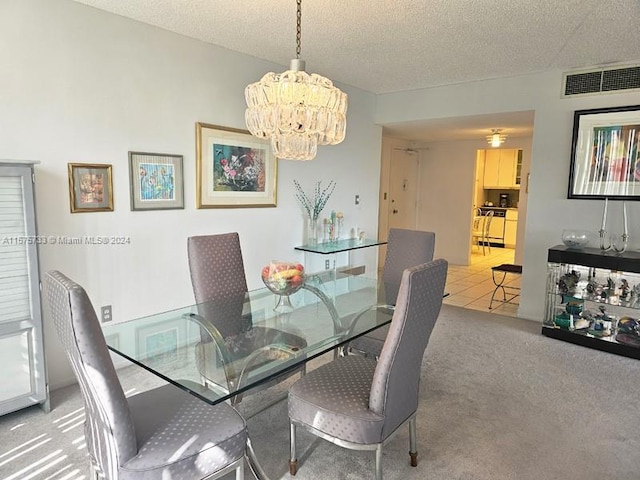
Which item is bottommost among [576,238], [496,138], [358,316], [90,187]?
[358,316]

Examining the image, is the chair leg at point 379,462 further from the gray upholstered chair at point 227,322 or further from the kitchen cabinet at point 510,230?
the kitchen cabinet at point 510,230

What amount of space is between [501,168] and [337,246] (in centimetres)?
657

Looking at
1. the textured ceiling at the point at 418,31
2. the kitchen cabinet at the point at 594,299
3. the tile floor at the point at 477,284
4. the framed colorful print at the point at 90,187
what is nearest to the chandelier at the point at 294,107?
the textured ceiling at the point at 418,31

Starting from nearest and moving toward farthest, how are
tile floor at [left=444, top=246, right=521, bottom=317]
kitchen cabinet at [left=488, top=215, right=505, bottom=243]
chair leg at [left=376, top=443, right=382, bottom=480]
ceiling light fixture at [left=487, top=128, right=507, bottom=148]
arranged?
1. chair leg at [left=376, top=443, right=382, bottom=480]
2. tile floor at [left=444, top=246, right=521, bottom=317]
3. ceiling light fixture at [left=487, top=128, right=507, bottom=148]
4. kitchen cabinet at [left=488, top=215, right=505, bottom=243]

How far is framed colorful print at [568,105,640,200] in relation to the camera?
3.78 metres

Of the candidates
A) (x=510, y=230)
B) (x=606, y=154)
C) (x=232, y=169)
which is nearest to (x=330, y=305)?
(x=232, y=169)

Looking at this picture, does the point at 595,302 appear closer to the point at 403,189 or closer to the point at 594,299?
the point at 594,299

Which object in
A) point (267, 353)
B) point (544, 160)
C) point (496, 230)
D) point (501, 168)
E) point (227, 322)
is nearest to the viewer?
point (267, 353)

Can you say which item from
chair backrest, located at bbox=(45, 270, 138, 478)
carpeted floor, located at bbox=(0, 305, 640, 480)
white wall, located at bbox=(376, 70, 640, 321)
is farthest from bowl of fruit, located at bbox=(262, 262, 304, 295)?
white wall, located at bbox=(376, 70, 640, 321)

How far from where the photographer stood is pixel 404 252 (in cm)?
326

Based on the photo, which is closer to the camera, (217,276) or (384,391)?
(384,391)

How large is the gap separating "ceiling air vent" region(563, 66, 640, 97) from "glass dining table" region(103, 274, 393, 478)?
2.94 m

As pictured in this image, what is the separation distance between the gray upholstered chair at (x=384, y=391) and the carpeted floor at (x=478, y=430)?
296 millimetres

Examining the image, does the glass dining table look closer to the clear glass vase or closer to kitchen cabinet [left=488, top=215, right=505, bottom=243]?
the clear glass vase
